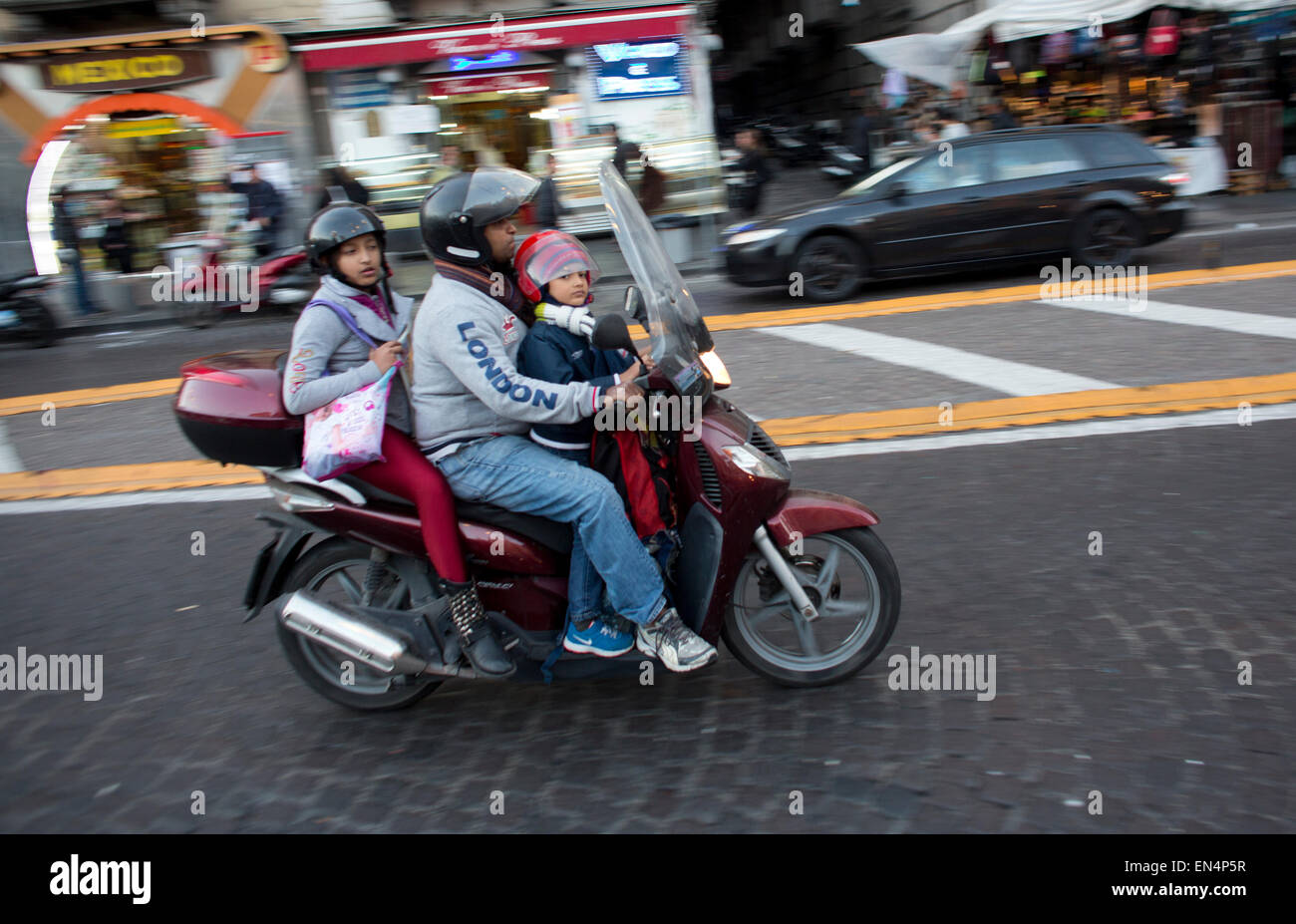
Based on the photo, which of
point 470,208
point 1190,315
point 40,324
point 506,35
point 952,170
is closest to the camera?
point 470,208

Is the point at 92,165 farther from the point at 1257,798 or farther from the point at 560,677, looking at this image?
the point at 1257,798

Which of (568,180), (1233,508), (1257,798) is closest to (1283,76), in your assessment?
(568,180)

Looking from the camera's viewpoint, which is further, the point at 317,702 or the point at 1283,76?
the point at 1283,76

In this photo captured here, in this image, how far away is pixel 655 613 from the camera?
3477 mm

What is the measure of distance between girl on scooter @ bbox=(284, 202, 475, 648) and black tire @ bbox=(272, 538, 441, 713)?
1.22 ft

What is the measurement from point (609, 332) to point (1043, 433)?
397 cm

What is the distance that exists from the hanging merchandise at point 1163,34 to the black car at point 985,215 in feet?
22.8

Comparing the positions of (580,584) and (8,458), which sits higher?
(8,458)

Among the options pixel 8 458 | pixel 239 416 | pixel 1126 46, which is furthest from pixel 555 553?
pixel 1126 46

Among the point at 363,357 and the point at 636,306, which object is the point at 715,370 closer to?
the point at 636,306

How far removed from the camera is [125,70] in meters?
18.1

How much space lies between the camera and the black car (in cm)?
1131

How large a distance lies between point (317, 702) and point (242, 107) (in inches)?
645

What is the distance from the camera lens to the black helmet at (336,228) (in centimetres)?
356
